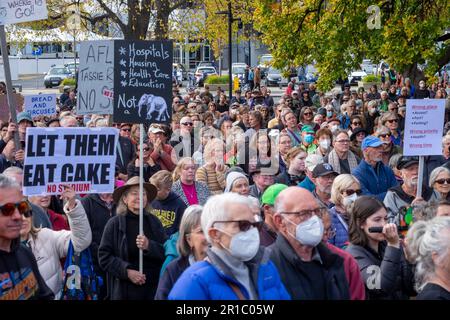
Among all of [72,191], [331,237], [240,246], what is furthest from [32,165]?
[240,246]

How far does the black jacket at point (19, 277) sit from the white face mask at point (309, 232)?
1.53 meters

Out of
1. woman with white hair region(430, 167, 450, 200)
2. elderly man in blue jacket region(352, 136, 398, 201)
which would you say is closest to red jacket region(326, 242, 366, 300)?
woman with white hair region(430, 167, 450, 200)

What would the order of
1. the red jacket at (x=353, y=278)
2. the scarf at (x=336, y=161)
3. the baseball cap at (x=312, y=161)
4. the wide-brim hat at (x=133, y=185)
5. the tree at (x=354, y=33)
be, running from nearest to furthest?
the red jacket at (x=353, y=278)
the wide-brim hat at (x=133, y=185)
the baseball cap at (x=312, y=161)
the scarf at (x=336, y=161)
the tree at (x=354, y=33)

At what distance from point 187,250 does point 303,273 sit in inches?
46.7

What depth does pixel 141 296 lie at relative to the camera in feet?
23.8

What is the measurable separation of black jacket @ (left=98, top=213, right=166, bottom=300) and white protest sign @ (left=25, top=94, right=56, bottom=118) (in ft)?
26.8

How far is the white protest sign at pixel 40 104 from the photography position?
15.1 meters

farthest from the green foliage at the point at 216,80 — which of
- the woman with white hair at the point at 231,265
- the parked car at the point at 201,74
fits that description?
the woman with white hair at the point at 231,265

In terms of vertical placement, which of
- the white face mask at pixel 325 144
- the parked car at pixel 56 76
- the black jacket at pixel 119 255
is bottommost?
the parked car at pixel 56 76

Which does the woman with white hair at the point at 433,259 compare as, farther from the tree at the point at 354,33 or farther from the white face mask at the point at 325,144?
the tree at the point at 354,33

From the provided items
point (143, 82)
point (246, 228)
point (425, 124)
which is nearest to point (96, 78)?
point (143, 82)

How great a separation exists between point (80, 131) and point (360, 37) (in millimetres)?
11192

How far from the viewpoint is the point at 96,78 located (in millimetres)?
10938

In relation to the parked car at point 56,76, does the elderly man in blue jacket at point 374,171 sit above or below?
above
